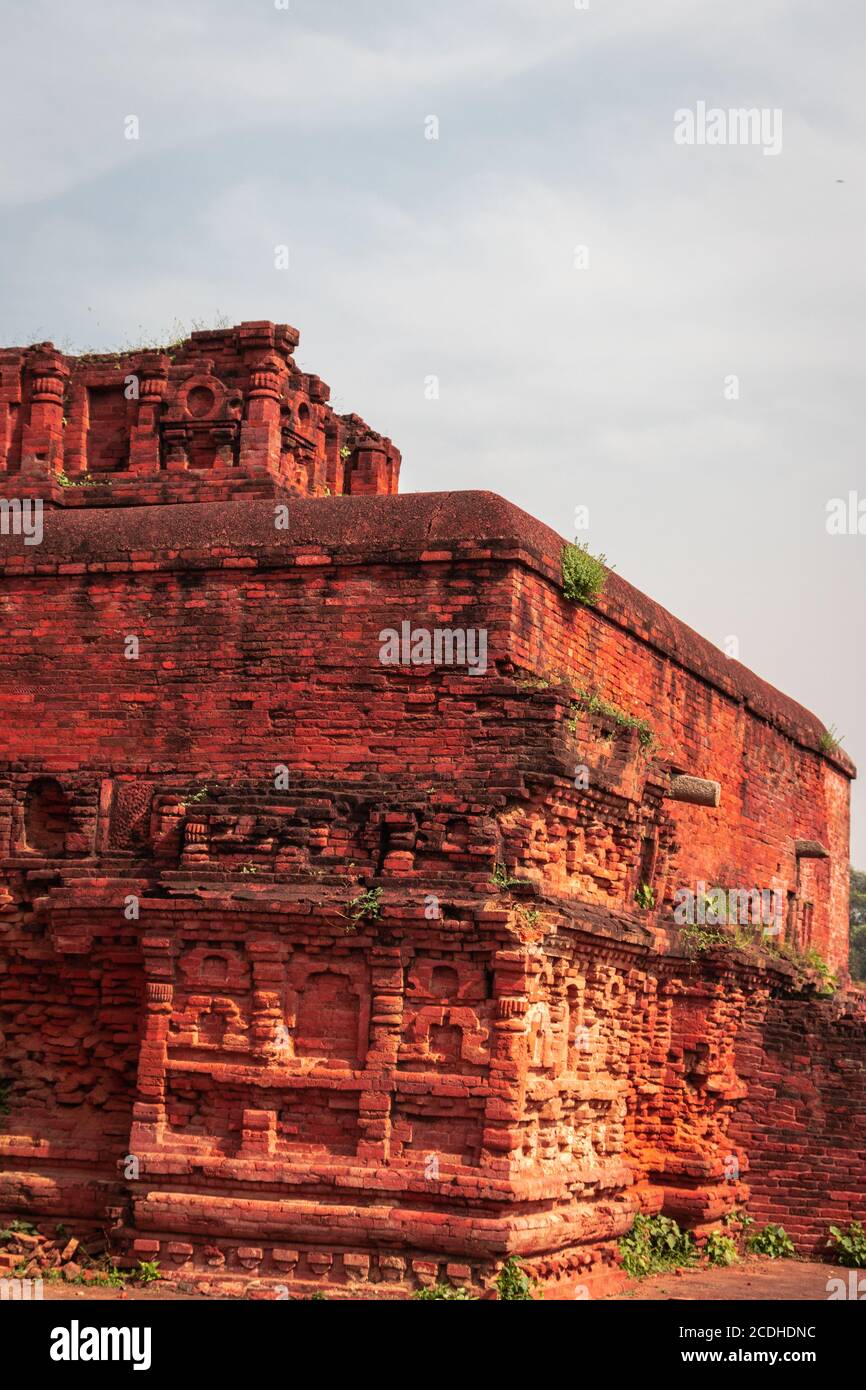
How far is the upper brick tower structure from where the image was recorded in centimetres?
1496

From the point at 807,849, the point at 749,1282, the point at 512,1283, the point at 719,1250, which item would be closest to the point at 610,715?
the point at 512,1283

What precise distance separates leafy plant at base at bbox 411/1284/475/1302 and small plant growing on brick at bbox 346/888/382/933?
2273 mm

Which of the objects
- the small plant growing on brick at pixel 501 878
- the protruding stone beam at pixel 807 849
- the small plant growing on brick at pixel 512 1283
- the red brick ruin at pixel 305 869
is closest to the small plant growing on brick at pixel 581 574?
the red brick ruin at pixel 305 869

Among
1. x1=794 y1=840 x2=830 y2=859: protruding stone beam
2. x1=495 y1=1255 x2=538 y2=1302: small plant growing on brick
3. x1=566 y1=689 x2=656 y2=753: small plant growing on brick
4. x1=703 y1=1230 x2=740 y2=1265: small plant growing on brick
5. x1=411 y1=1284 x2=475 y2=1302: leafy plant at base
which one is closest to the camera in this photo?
x1=411 y1=1284 x2=475 y2=1302: leafy plant at base

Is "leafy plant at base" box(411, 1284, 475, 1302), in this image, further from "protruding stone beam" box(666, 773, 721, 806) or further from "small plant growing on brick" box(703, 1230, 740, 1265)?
"protruding stone beam" box(666, 773, 721, 806)

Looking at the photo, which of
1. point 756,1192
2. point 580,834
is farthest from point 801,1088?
point 580,834

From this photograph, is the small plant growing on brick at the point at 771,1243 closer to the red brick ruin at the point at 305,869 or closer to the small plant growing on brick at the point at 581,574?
the red brick ruin at the point at 305,869

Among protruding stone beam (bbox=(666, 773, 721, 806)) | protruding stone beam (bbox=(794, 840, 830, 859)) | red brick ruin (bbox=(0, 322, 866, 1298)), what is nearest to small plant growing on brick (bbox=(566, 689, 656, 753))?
red brick ruin (bbox=(0, 322, 866, 1298))

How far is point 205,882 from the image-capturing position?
12.7 meters

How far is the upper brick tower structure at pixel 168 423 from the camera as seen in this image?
49.1ft

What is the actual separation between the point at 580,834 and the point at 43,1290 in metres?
4.68

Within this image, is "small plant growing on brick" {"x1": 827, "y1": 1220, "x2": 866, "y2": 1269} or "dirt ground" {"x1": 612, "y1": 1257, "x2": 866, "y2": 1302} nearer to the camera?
"dirt ground" {"x1": 612, "y1": 1257, "x2": 866, "y2": 1302}

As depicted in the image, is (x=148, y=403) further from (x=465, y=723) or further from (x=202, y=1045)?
(x=202, y=1045)

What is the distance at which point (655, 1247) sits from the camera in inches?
591
